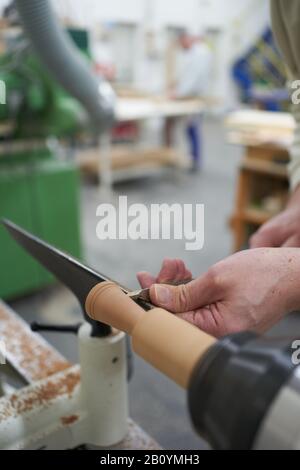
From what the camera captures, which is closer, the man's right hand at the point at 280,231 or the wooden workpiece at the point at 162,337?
the wooden workpiece at the point at 162,337

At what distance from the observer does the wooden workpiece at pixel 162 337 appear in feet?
1.12

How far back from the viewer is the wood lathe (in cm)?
29

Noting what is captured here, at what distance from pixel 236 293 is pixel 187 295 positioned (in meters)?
0.06

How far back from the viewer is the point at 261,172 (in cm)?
223

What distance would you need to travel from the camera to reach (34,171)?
1871mm

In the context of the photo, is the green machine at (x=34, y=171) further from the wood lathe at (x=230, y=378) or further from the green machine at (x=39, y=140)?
the wood lathe at (x=230, y=378)

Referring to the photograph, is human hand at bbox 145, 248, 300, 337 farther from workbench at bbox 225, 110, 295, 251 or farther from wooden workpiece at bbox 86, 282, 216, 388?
workbench at bbox 225, 110, 295, 251

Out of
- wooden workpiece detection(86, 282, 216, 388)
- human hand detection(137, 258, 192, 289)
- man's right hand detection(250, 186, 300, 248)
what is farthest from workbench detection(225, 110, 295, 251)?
wooden workpiece detection(86, 282, 216, 388)

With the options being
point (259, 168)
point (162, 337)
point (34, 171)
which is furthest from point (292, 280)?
point (259, 168)

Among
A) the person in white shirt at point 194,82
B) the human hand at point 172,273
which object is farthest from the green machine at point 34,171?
the person in white shirt at point 194,82

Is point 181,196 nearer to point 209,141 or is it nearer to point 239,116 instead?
point 239,116

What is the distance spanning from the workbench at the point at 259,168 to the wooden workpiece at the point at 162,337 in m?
1.71

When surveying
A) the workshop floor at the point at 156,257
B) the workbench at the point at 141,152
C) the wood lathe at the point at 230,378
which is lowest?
the workshop floor at the point at 156,257

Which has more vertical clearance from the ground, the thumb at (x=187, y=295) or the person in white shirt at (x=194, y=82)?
the person in white shirt at (x=194, y=82)
